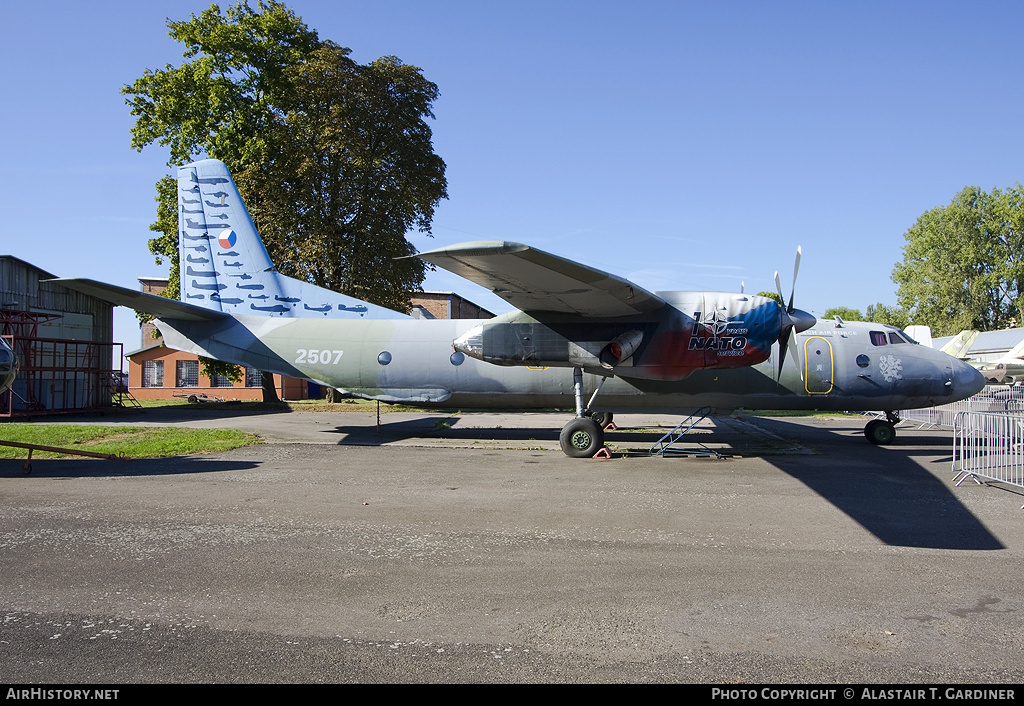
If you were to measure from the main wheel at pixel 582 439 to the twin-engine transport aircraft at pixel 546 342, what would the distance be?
31mm

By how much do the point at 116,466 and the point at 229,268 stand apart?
26.0 ft

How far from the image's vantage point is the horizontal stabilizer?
43.5 ft

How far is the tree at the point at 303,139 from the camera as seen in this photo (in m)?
29.0

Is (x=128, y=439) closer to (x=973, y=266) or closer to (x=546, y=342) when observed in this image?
(x=546, y=342)

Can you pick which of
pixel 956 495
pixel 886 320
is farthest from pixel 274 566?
pixel 886 320

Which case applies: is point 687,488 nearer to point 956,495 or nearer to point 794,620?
point 956,495

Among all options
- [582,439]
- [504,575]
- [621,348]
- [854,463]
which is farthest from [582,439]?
[504,575]

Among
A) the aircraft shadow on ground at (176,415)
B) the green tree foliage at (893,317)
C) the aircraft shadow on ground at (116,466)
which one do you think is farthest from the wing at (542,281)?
the green tree foliage at (893,317)

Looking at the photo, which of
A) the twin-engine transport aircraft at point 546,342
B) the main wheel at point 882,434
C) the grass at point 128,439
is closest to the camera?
the twin-engine transport aircraft at point 546,342

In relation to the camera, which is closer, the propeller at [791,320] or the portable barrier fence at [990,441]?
the portable barrier fence at [990,441]

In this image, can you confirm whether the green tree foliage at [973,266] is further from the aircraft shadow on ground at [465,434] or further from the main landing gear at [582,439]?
the main landing gear at [582,439]
